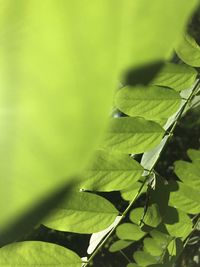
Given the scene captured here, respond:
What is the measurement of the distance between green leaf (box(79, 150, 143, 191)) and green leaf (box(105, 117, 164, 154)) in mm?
15

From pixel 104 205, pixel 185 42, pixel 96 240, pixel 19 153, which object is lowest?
pixel 96 240

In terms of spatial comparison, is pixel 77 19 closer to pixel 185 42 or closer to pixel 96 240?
pixel 185 42

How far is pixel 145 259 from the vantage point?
1020 millimetres

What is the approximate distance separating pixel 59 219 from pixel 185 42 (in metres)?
0.28

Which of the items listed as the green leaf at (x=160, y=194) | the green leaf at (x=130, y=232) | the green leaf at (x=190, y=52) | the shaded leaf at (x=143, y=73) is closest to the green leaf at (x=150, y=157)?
the green leaf at (x=160, y=194)

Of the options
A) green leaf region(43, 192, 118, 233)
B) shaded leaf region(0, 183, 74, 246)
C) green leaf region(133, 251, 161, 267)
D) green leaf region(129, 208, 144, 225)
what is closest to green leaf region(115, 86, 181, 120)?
green leaf region(43, 192, 118, 233)

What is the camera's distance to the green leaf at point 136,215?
3.08ft

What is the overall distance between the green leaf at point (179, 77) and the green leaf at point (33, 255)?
27 centimetres

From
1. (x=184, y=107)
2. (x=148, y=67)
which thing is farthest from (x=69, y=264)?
(x=148, y=67)

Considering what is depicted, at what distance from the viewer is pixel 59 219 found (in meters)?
0.59

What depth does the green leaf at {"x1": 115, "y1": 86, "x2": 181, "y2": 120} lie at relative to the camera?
63 cm

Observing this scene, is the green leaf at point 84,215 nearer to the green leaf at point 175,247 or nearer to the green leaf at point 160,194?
the green leaf at point 160,194

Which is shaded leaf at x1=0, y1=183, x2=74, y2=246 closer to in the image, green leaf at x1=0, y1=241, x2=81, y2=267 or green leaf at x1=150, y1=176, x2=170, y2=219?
green leaf at x1=0, y1=241, x2=81, y2=267

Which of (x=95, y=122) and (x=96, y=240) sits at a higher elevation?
(x=95, y=122)
